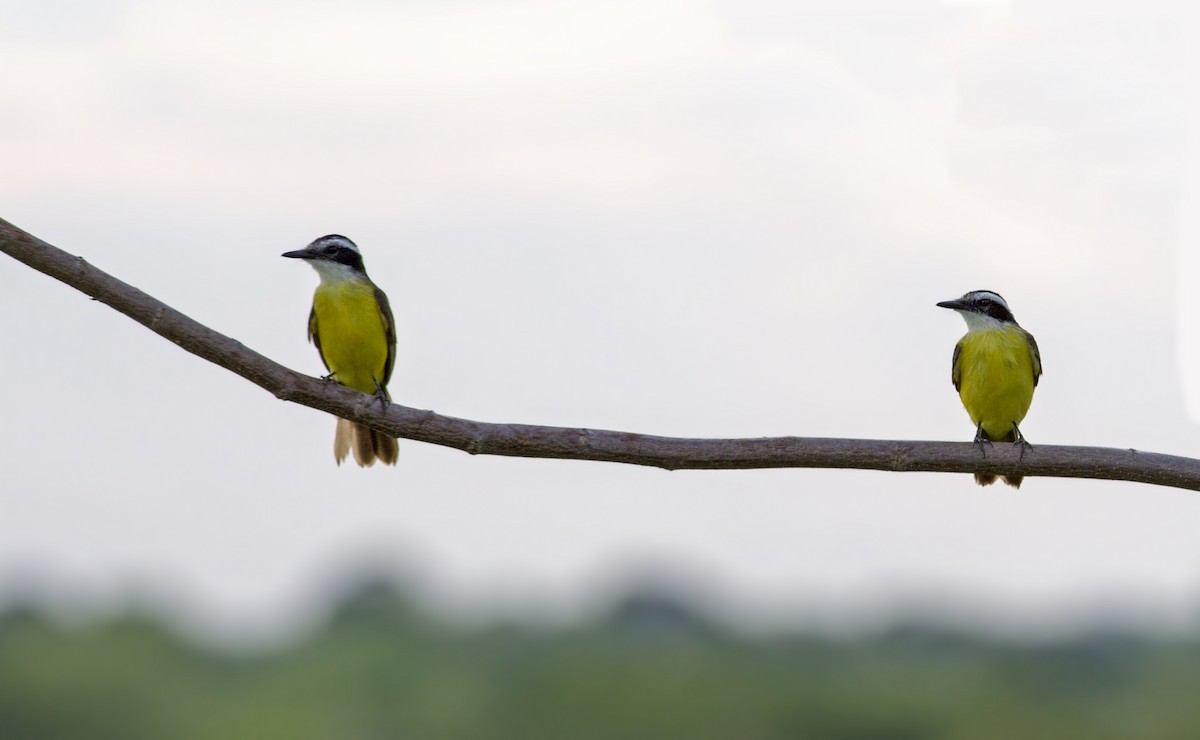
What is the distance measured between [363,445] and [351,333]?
25.6 inches

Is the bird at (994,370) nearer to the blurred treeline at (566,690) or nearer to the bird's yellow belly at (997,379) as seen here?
the bird's yellow belly at (997,379)

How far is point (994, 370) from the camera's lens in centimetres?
927

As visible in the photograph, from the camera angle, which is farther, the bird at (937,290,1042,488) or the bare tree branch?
the bird at (937,290,1042,488)

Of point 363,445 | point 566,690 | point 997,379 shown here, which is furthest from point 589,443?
point 566,690

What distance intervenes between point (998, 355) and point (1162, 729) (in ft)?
246

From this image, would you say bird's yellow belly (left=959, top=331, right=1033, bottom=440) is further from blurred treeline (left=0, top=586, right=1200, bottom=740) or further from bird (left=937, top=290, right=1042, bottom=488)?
blurred treeline (left=0, top=586, right=1200, bottom=740)

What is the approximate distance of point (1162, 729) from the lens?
78000mm

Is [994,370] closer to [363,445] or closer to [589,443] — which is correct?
[363,445]

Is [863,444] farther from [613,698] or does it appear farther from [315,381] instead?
[613,698]

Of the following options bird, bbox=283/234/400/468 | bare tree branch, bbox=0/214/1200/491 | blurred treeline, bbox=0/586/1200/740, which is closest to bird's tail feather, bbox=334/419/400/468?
bird, bbox=283/234/400/468

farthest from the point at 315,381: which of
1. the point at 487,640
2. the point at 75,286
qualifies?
the point at 487,640

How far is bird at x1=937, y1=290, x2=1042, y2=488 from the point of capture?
30.4ft

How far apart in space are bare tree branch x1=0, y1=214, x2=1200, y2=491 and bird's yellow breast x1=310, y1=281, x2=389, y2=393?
306 centimetres

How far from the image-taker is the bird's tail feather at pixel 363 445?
9438 millimetres
